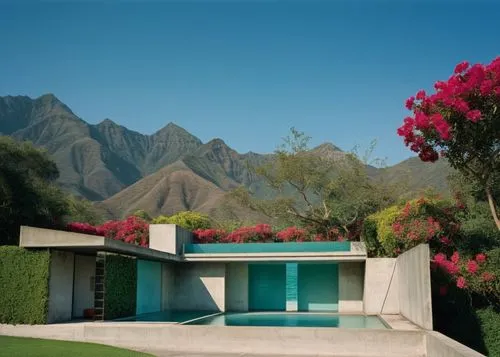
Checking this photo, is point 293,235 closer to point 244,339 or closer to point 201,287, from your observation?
point 201,287

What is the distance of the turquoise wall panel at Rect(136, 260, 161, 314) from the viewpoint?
20.8m

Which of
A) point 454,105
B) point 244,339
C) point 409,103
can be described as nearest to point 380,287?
point 244,339

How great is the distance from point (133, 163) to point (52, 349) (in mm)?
146928

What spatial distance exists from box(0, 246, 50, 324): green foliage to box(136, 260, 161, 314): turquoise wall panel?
4.94m

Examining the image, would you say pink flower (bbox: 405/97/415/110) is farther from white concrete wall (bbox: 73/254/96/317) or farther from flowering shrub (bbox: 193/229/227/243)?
flowering shrub (bbox: 193/229/227/243)

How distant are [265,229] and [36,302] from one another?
13.7m

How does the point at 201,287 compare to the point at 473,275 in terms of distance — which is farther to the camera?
the point at 201,287

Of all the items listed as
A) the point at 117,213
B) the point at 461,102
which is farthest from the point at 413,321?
the point at 117,213

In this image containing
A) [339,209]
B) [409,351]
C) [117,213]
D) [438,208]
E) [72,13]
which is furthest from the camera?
[117,213]

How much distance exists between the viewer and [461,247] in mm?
18016

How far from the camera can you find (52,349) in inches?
496

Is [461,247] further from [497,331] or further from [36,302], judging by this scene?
[36,302]

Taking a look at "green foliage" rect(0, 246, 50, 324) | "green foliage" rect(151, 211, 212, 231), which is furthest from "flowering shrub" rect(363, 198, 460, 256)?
"green foliage" rect(151, 211, 212, 231)

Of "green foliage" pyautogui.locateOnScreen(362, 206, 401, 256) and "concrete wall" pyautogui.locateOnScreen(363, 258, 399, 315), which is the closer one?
"green foliage" pyautogui.locateOnScreen(362, 206, 401, 256)
